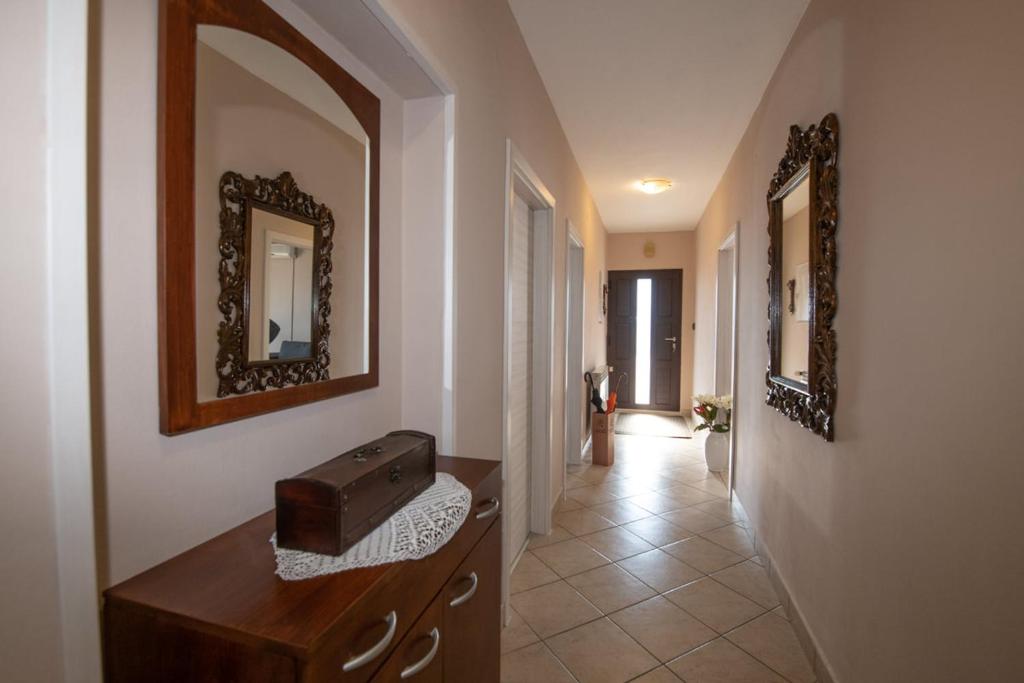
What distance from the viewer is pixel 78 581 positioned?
600 millimetres

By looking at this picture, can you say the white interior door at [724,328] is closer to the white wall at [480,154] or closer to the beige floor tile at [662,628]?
the white wall at [480,154]

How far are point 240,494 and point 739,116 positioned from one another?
3.51 m

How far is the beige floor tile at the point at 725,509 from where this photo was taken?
322 cm

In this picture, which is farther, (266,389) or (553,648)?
(553,648)

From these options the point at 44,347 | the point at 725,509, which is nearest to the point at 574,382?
the point at 725,509

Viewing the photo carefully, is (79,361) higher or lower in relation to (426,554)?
higher

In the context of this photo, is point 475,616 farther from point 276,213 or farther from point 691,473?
point 691,473

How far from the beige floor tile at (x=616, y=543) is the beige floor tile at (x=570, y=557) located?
5 cm

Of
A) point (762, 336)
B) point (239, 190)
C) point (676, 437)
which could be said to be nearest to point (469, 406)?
point (239, 190)

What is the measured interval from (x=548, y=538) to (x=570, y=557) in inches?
10.2

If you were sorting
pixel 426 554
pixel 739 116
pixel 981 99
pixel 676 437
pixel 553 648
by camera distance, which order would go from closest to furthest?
pixel 426 554
pixel 981 99
pixel 553 648
pixel 739 116
pixel 676 437

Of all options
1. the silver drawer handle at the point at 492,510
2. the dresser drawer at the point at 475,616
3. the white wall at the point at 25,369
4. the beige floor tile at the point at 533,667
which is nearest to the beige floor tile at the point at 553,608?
the beige floor tile at the point at 533,667

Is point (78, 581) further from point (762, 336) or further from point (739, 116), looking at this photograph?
point (739, 116)

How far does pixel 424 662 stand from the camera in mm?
861
